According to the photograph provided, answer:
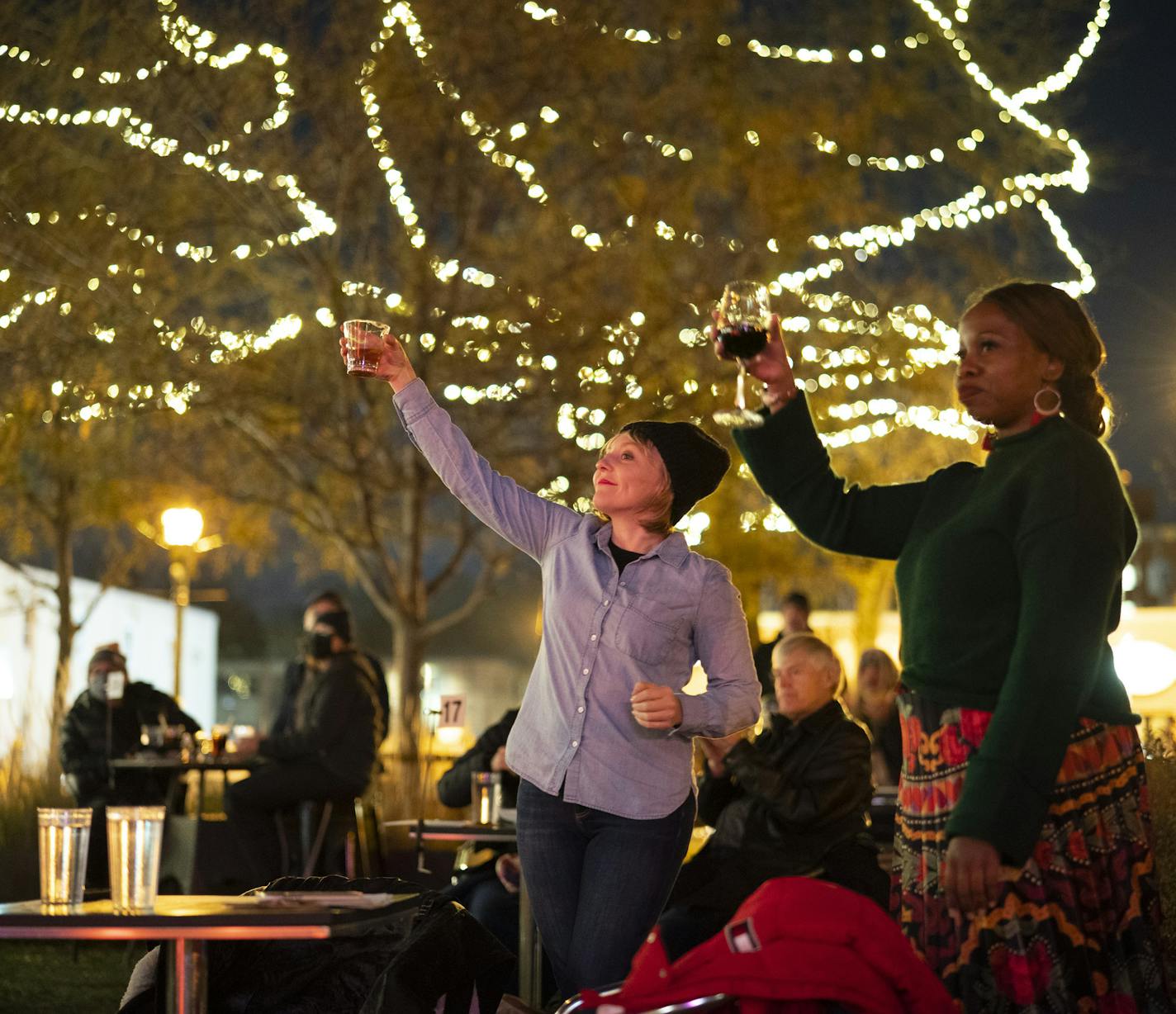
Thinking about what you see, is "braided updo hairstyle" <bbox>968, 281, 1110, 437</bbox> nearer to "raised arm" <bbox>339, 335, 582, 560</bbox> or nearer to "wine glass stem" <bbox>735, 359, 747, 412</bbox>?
"wine glass stem" <bbox>735, 359, 747, 412</bbox>

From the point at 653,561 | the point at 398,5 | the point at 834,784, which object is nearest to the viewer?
the point at 653,561

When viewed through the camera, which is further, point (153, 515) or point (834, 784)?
point (153, 515)

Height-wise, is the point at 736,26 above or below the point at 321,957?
above

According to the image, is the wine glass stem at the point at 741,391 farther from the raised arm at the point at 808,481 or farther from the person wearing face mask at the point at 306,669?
the person wearing face mask at the point at 306,669

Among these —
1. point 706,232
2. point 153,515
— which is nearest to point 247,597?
point 153,515

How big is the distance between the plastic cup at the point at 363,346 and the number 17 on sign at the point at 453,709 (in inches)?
147

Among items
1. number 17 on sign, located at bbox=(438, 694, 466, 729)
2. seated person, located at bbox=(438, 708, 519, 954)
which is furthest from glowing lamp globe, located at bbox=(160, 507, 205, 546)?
number 17 on sign, located at bbox=(438, 694, 466, 729)

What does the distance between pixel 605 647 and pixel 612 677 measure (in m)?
0.07

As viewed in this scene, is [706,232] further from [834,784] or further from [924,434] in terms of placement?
[834,784]

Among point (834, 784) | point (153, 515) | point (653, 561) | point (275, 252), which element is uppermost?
point (275, 252)

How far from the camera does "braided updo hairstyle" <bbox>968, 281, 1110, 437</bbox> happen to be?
2656 mm

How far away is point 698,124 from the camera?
13.2 meters

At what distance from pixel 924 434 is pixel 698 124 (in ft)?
21.1

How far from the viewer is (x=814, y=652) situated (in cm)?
594
